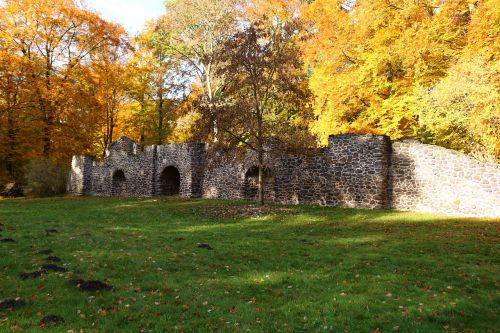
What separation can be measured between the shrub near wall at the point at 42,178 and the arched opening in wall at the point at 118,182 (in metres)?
4.24

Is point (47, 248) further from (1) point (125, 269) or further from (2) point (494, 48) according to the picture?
(2) point (494, 48)

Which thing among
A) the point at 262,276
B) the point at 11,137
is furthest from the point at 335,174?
the point at 11,137

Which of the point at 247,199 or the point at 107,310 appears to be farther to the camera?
the point at 247,199

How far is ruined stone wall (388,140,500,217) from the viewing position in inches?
597

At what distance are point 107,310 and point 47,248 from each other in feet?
16.0

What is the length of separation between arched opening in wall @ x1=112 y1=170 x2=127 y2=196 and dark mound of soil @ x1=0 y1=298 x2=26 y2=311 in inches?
1052

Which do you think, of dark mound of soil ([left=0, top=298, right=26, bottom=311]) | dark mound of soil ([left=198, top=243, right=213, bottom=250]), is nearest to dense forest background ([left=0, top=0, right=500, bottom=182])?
dark mound of soil ([left=198, top=243, right=213, bottom=250])

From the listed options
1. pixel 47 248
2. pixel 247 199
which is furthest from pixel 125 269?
pixel 247 199

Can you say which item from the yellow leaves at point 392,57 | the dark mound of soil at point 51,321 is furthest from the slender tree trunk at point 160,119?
the dark mound of soil at point 51,321

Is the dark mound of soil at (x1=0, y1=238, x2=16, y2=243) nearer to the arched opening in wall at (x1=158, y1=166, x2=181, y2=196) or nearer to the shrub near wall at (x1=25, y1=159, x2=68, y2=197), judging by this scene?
the arched opening in wall at (x1=158, y1=166, x2=181, y2=196)

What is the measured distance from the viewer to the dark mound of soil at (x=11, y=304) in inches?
250

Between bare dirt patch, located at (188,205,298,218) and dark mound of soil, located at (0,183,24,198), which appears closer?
bare dirt patch, located at (188,205,298,218)

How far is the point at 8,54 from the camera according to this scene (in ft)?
86.1

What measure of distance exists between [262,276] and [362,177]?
11.5 metres
